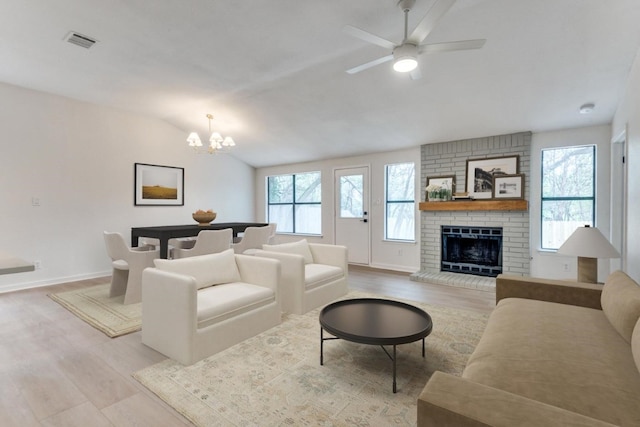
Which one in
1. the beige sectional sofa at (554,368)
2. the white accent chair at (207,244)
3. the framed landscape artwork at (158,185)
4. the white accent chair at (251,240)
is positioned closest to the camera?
the beige sectional sofa at (554,368)

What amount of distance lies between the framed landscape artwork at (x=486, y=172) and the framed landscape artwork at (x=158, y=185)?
16.9ft

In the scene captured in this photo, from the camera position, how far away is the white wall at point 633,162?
2406 mm

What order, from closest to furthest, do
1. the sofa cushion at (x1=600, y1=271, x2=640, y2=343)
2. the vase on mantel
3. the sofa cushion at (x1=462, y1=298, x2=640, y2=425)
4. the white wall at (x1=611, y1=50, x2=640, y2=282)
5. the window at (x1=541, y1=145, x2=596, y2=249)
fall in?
1. the sofa cushion at (x1=462, y1=298, x2=640, y2=425)
2. the sofa cushion at (x1=600, y1=271, x2=640, y2=343)
3. the white wall at (x1=611, y1=50, x2=640, y2=282)
4. the window at (x1=541, y1=145, x2=596, y2=249)
5. the vase on mantel

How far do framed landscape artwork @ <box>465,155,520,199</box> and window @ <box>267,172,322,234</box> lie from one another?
3.01m

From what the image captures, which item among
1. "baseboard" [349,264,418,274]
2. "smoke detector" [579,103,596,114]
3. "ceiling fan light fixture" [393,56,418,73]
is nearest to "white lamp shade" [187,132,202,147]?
"ceiling fan light fixture" [393,56,418,73]

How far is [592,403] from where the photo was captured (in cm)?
106

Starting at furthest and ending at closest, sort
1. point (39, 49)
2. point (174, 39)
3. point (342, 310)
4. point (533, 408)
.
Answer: point (39, 49) → point (174, 39) → point (342, 310) → point (533, 408)

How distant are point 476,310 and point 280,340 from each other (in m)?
2.15

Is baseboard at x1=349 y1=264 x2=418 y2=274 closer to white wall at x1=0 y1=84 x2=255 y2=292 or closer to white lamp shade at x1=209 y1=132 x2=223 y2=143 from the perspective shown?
white lamp shade at x1=209 y1=132 x2=223 y2=143

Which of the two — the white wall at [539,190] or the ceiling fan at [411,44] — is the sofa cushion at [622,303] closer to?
the ceiling fan at [411,44]

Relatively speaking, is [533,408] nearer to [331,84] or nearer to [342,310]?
[342,310]

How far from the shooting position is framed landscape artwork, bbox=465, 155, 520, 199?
450 centimetres

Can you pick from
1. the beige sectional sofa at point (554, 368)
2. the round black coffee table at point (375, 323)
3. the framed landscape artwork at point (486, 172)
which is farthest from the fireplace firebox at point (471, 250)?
the round black coffee table at point (375, 323)

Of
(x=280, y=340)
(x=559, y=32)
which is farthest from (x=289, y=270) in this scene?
(x=559, y=32)
